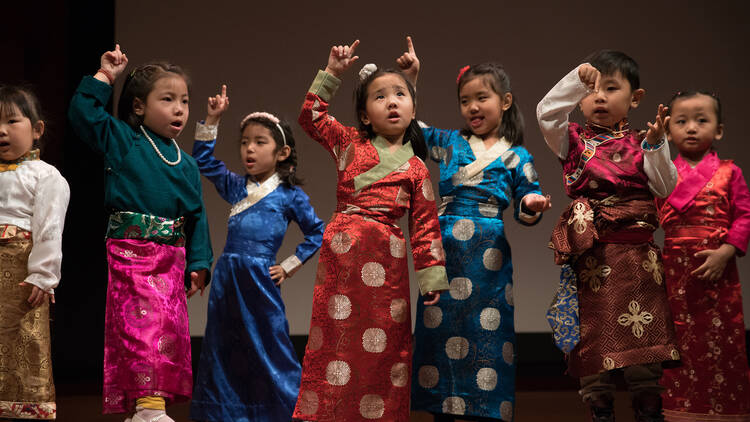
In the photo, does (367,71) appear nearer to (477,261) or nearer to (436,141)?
(436,141)

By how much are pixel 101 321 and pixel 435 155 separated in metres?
3.02

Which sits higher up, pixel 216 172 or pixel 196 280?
pixel 216 172

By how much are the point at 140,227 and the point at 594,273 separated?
59.0 inches

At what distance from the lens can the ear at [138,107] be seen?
273cm

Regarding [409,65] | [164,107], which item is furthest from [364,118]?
[164,107]

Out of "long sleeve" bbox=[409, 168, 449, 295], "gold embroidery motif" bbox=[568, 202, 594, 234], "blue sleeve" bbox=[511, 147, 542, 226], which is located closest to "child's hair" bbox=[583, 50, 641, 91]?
"blue sleeve" bbox=[511, 147, 542, 226]

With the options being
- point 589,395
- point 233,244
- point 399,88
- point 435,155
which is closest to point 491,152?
point 435,155

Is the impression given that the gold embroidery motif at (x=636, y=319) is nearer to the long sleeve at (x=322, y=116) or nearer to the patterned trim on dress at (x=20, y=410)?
the long sleeve at (x=322, y=116)

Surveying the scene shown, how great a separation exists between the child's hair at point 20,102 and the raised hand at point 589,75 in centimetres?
189

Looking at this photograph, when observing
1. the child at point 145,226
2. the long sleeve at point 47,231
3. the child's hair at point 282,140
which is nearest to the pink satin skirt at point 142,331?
the child at point 145,226

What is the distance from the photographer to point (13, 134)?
2.74 meters

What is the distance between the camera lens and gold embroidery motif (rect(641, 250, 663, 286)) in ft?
8.59

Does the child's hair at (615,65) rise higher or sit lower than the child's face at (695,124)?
higher

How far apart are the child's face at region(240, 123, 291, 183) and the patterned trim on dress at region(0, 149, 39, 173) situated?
0.88m
